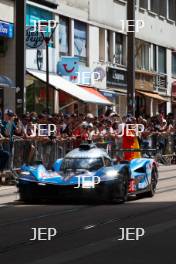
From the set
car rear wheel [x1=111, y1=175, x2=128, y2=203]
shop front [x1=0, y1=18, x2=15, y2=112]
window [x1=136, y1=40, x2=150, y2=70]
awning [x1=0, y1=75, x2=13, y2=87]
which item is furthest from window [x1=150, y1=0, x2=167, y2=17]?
→ car rear wheel [x1=111, y1=175, x2=128, y2=203]

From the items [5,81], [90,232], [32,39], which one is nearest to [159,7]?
[32,39]

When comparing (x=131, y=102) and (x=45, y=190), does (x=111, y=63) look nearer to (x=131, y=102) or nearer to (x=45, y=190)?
(x=131, y=102)

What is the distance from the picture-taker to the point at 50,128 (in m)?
23.5

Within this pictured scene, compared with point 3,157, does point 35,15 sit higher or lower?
higher

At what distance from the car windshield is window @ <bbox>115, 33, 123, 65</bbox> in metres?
26.9

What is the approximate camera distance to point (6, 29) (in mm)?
31812

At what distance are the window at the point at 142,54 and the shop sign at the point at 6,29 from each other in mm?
14732

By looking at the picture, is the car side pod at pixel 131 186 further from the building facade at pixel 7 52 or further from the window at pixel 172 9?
the window at pixel 172 9

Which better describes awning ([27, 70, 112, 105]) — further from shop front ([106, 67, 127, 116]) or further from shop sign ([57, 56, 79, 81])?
shop front ([106, 67, 127, 116])

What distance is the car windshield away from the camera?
1639 cm

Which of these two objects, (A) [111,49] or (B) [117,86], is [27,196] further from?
(B) [117,86]

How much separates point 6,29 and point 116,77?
11949mm

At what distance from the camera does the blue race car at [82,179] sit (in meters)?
15.9

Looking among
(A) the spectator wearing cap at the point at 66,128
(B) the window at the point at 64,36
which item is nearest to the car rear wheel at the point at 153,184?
(A) the spectator wearing cap at the point at 66,128
